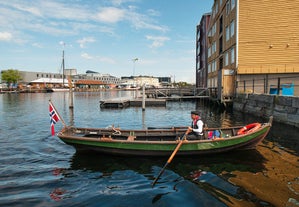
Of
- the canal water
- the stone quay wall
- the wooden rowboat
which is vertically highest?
the stone quay wall

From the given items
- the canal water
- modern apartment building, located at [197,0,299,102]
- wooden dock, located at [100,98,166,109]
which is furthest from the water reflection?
wooden dock, located at [100,98,166,109]

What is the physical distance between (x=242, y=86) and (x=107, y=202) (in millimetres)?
21907

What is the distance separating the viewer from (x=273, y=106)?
17.1 m

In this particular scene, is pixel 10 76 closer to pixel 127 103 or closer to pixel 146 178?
pixel 127 103

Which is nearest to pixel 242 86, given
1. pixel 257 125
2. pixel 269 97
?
pixel 269 97

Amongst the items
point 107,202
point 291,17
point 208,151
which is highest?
point 291,17

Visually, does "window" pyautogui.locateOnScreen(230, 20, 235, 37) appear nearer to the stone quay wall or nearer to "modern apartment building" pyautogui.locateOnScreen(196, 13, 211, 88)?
the stone quay wall

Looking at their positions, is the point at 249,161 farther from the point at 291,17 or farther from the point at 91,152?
the point at 291,17

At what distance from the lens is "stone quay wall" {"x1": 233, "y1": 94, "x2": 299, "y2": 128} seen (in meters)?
14.6

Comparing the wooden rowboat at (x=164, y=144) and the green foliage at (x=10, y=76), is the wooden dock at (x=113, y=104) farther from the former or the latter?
the green foliage at (x=10, y=76)

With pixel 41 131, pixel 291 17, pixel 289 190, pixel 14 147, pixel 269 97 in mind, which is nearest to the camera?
pixel 289 190

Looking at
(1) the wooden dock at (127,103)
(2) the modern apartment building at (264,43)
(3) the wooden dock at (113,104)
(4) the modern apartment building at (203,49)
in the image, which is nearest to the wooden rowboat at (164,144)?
(2) the modern apartment building at (264,43)

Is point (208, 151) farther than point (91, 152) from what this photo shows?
No

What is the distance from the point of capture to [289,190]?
21.8ft
